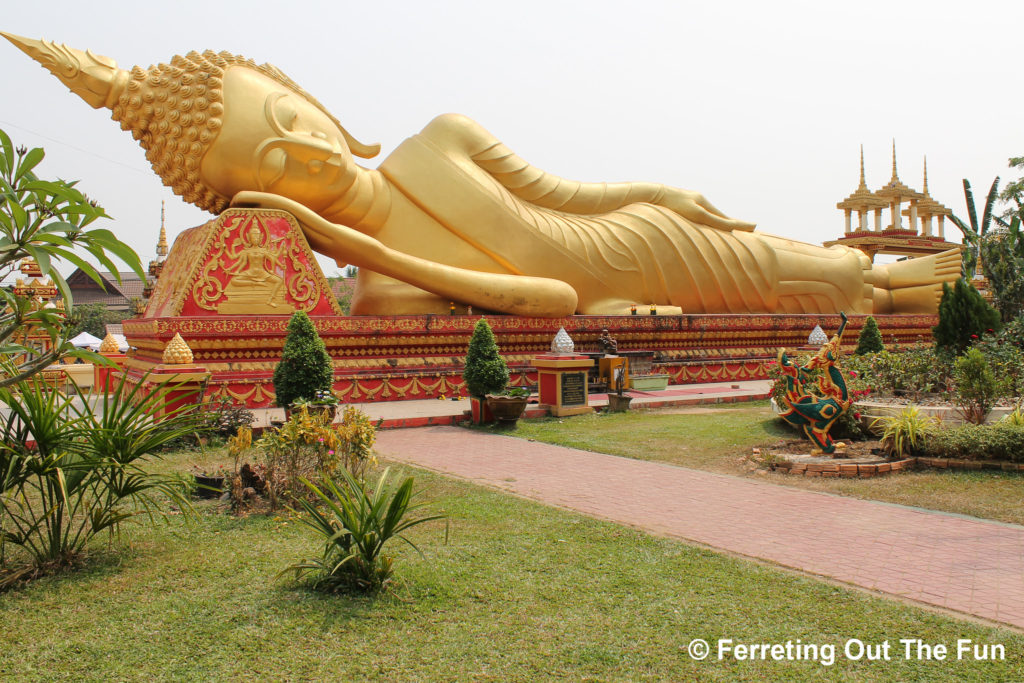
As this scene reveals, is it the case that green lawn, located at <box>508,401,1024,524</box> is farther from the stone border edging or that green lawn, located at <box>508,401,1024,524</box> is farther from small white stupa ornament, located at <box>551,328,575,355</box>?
small white stupa ornament, located at <box>551,328,575,355</box>

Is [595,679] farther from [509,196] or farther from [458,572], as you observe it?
[509,196]

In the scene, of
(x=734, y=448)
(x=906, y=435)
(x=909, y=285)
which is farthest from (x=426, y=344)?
(x=909, y=285)

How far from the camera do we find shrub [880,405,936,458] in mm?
7613

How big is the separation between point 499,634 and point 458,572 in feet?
2.85

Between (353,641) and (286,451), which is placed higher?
(286,451)

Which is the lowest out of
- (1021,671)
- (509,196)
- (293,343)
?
(1021,671)

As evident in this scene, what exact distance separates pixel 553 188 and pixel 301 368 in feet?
24.8

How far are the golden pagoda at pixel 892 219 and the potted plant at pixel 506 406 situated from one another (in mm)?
23419

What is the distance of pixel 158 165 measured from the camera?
12.8 meters

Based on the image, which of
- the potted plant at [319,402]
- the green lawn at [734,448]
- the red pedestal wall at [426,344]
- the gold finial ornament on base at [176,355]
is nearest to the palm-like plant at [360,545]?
the green lawn at [734,448]

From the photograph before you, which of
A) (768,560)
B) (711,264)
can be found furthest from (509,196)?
(768,560)

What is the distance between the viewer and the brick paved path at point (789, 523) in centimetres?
430

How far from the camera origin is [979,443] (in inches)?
285

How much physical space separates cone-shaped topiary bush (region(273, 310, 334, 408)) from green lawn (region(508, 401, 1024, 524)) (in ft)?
8.45
